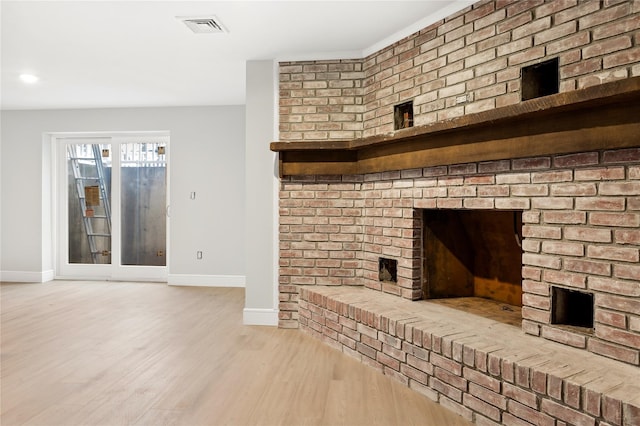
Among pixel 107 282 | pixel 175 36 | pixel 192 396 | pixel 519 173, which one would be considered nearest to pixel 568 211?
pixel 519 173

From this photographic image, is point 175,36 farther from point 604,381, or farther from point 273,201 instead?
point 604,381

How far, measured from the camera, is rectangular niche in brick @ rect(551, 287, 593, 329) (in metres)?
2.35

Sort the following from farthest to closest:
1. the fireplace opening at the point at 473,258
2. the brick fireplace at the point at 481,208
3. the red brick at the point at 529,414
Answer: the fireplace opening at the point at 473,258 → the brick fireplace at the point at 481,208 → the red brick at the point at 529,414

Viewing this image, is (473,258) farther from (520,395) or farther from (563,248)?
(520,395)

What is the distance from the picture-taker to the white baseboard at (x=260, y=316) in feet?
13.1

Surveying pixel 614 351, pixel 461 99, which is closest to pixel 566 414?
pixel 614 351

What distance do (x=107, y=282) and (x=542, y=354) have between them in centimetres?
570

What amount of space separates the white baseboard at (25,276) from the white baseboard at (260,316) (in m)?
3.86

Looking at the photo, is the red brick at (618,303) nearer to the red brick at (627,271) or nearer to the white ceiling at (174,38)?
the red brick at (627,271)

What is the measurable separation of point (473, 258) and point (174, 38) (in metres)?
2.89

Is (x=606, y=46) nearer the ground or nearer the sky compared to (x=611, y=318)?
nearer the sky

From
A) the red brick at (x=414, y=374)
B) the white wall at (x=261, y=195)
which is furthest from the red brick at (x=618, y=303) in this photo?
the white wall at (x=261, y=195)

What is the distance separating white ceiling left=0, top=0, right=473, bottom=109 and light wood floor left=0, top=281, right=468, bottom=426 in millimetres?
2337

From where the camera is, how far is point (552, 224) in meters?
2.33
